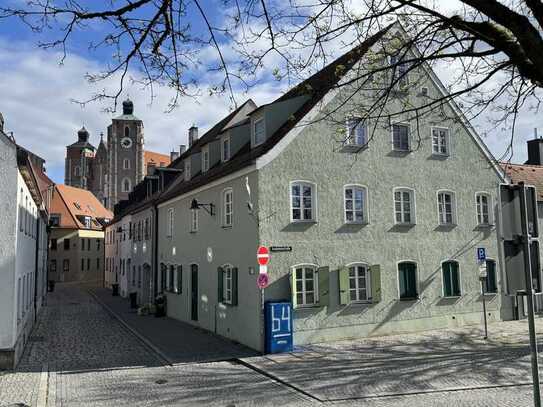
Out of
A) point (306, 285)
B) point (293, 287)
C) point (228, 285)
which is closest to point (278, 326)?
point (293, 287)

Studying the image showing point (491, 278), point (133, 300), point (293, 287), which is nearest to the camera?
point (293, 287)

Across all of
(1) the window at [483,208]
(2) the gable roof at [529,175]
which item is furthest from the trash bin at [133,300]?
(2) the gable roof at [529,175]

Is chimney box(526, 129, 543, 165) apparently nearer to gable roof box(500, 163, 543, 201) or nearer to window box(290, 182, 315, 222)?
gable roof box(500, 163, 543, 201)

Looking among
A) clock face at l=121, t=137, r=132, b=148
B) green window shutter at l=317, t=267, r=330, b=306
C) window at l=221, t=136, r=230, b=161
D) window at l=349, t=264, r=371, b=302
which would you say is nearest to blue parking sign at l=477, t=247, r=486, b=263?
window at l=349, t=264, r=371, b=302

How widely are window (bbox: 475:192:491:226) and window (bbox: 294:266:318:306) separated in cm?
779

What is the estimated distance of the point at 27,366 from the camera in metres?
13.1

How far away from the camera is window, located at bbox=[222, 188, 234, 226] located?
16672 millimetres

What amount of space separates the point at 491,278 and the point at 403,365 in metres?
8.61

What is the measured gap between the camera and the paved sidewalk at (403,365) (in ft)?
34.3

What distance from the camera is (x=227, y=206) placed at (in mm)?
16953

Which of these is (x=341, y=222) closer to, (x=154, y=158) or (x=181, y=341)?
(x=181, y=341)

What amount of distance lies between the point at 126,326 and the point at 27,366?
290 inches

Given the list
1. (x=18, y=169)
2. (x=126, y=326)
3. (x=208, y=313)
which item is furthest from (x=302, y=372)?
(x=126, y=326)

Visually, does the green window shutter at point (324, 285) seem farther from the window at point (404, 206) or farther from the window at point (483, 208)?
the window at point (483, 208)
